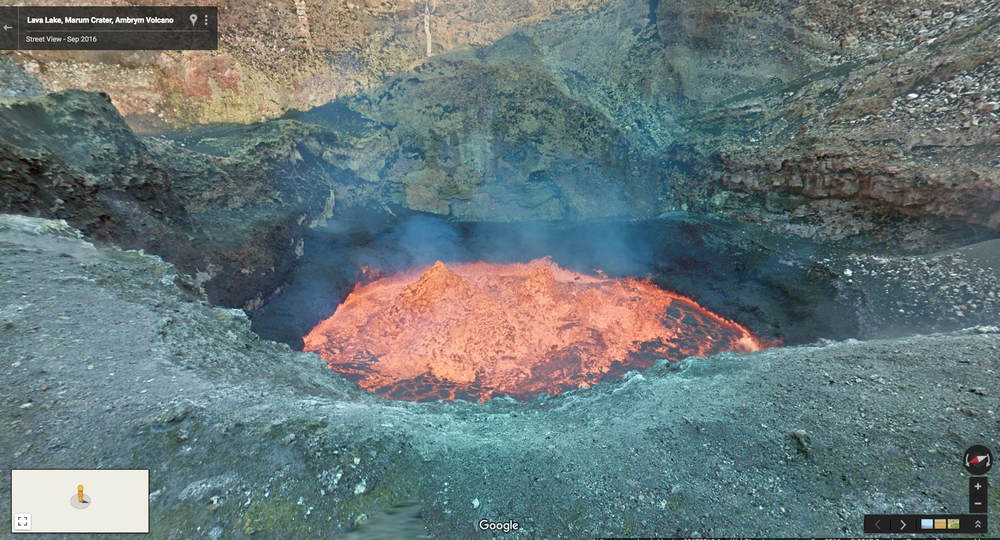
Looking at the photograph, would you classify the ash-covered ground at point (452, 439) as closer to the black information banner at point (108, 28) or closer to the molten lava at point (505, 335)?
the molten lava at point (505, 335)

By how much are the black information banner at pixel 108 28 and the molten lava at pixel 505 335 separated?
429 inches

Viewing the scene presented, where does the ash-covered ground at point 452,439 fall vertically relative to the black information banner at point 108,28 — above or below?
below

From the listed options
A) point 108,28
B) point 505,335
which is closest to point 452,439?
point 505,335

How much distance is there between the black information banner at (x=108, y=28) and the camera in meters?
10.2

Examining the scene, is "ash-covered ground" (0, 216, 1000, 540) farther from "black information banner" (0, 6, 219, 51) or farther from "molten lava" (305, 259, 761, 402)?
"black information banner" (0, 6, 219, 51)

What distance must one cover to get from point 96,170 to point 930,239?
18.7m

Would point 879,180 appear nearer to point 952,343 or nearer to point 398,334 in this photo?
point 952,343

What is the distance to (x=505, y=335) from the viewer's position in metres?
10.5

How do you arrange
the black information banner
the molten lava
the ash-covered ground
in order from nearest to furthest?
the ash-covered ground, the molten lava, the black information banner

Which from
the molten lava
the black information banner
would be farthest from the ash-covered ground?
the black information banner

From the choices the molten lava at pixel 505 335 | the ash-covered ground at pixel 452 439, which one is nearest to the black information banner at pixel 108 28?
the molten lava at pixel 505 335

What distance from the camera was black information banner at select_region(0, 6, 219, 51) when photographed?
10.2 m

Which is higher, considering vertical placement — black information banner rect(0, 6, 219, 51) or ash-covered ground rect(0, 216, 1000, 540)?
black information banner rect(0, 6, 219, 51)

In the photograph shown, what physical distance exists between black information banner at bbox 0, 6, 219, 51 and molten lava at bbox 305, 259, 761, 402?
10.9 metres
